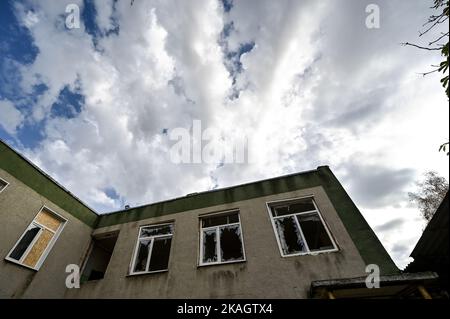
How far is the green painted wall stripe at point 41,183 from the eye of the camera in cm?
778

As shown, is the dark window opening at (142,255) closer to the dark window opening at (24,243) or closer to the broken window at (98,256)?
the broken window at (98,256)

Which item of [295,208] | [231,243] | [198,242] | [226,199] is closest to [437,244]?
[295,208]

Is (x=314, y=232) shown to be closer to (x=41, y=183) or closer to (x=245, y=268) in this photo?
(x=245, y=268)

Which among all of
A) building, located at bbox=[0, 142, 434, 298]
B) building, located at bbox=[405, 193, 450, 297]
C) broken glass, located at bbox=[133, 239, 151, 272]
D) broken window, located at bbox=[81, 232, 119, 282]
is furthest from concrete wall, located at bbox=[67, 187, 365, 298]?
building, located at bbox=[405, 193, 450, 297]

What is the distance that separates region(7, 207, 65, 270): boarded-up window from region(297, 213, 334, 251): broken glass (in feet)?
32.2

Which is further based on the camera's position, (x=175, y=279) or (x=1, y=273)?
(x=175, y=279)

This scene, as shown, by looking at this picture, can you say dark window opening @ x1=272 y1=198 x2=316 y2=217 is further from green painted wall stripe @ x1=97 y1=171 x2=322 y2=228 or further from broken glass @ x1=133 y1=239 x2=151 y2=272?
broken glass @ x1=133 y1=239 x2=151 y2=272

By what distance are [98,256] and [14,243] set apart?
410cm

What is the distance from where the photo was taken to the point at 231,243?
8422 mm

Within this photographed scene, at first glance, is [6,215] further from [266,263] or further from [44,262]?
[266,263]

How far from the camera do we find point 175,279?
7.63 metres

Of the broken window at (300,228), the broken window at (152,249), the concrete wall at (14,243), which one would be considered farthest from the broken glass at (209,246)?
the concrete wall at (14,243)
